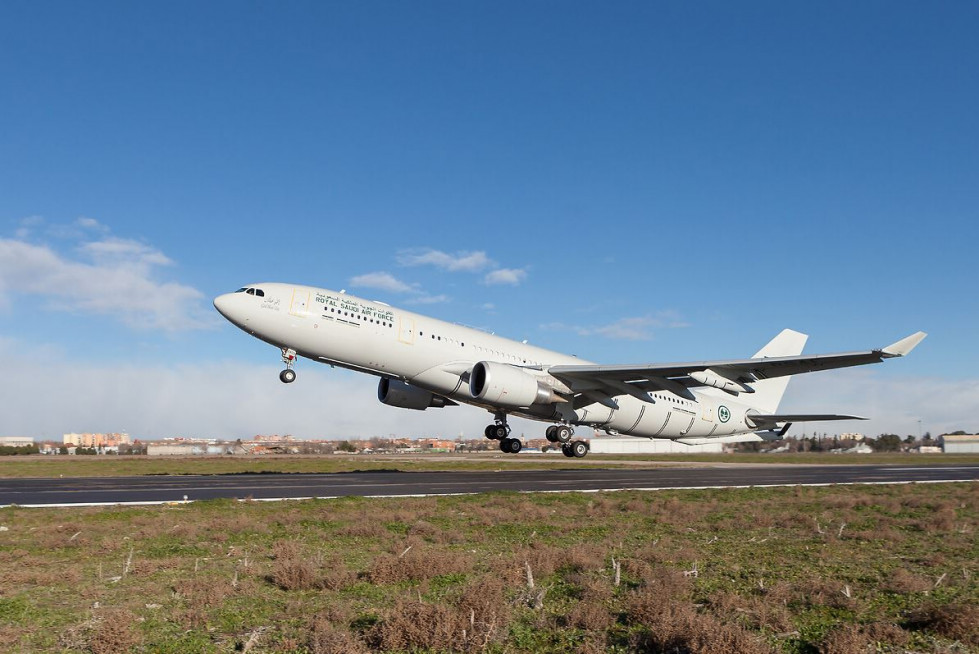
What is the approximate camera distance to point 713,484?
31594 millimetres

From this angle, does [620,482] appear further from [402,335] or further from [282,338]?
[282,338]

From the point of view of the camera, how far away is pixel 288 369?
1305 inches

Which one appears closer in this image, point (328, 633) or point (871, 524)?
point (328, 633)

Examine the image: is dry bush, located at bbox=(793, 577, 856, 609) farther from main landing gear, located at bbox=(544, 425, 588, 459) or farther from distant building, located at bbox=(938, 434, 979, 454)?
distant building, located at bbox=(938, 434, 979, 454)

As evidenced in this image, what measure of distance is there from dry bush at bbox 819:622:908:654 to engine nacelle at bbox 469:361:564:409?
25794 mm

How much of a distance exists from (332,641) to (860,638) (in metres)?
5.44

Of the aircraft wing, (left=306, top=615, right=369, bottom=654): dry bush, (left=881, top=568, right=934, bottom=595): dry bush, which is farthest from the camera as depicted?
the aircraft wing

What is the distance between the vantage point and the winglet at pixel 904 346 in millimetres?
26781

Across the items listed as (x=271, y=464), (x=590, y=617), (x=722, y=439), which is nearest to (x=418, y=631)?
(x=590, y=617)

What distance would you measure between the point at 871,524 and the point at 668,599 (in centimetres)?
1226

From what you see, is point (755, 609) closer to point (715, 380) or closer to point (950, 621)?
point (950, 621)

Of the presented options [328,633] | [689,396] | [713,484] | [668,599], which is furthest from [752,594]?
[689,396]

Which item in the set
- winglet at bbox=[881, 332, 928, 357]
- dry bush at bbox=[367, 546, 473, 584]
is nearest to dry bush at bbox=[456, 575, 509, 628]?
dry bush at bbox=[367, 546, 473, 584]

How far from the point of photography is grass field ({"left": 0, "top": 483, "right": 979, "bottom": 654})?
754 cm
